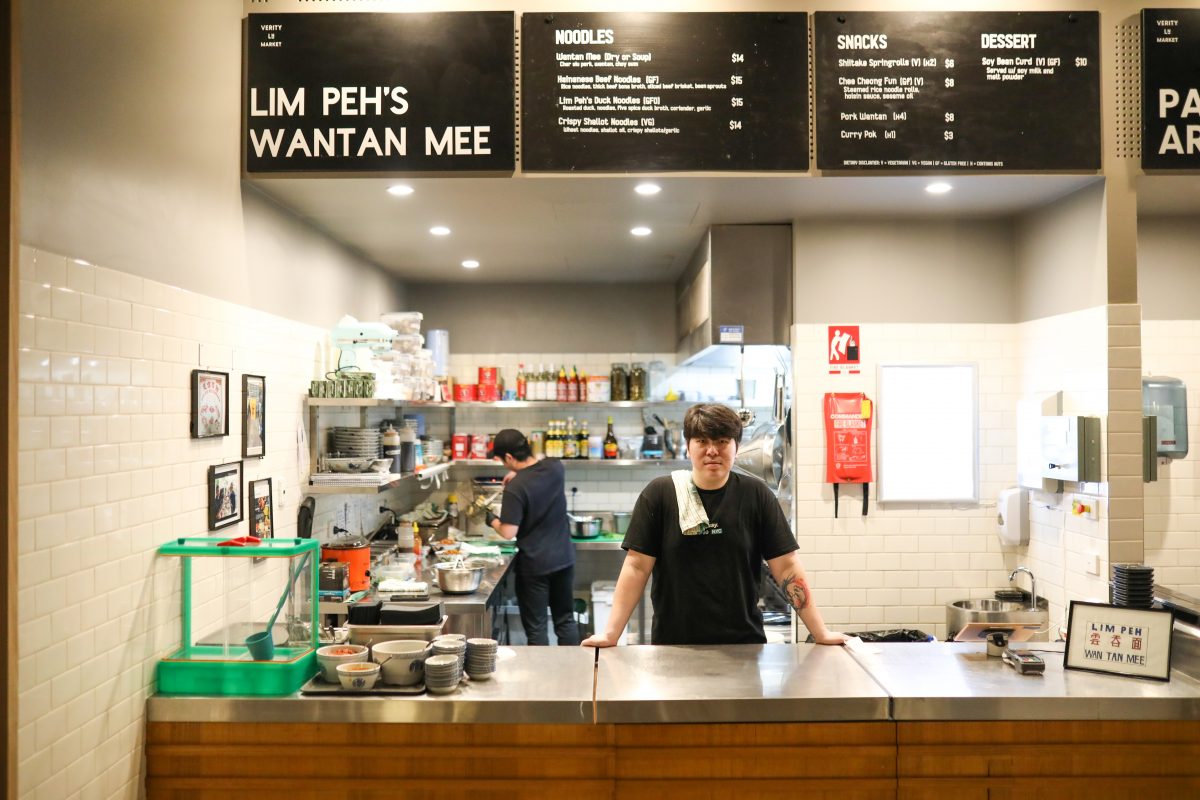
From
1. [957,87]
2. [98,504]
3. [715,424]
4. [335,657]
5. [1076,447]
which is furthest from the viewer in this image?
[1076,447]

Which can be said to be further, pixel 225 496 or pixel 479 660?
pixel 225 496

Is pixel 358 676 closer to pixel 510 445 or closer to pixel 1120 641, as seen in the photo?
pixel 1120 641

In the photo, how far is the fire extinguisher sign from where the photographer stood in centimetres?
432

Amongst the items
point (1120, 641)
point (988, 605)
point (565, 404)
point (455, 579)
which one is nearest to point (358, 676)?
point (455, 579)

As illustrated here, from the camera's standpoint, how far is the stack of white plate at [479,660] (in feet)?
8.55

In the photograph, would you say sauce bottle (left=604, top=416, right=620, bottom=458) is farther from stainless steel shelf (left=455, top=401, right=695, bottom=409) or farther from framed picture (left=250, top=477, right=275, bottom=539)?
framed picture (left=250, top=477, right=275, bottom=539)

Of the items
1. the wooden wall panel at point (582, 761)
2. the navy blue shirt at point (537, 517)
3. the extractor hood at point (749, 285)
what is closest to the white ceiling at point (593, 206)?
the extractor hood at point (749, 285)

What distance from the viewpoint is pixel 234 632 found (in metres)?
2.77

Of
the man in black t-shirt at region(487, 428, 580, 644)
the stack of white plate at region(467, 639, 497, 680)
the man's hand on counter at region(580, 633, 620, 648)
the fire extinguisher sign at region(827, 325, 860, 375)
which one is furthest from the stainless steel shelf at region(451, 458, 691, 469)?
the stack of white plate at region(467, 639, 497, 680)

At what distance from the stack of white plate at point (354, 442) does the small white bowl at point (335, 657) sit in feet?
5.68

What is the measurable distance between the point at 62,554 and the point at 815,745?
211 centimetres

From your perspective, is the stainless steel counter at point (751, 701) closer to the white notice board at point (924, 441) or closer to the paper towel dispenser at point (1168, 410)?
the white notice board at point (924, 441)

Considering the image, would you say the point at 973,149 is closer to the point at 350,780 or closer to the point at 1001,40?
the point at 1001,40

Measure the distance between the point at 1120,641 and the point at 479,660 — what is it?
201 centimetres
